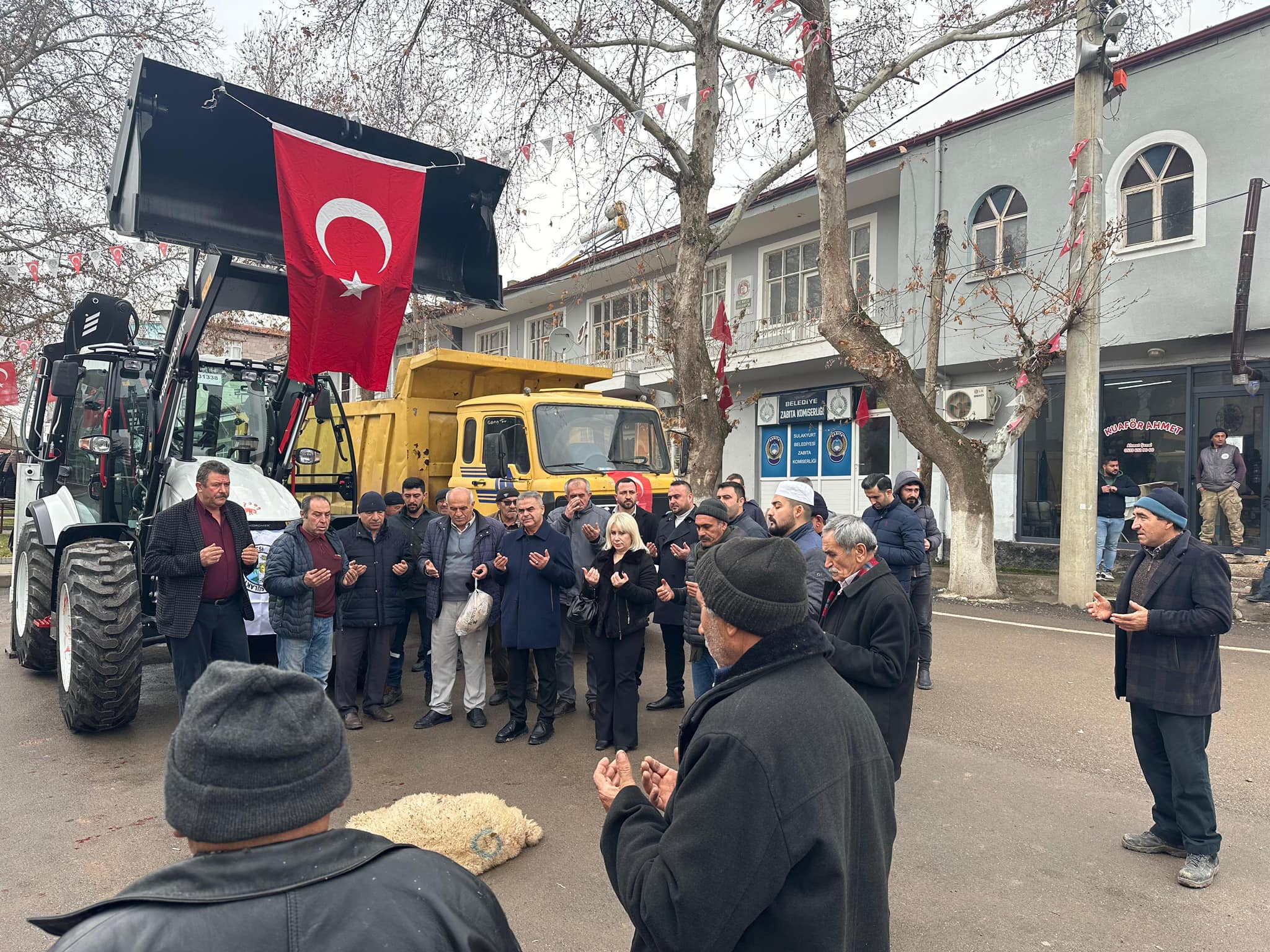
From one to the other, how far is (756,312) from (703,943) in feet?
63.4

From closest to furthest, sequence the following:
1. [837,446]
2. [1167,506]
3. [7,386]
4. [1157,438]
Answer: [1167,506] < [1157,438] < [7,386] < [837,446]

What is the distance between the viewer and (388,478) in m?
10.1

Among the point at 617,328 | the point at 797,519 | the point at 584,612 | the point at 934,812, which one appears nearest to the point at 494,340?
the point at 617,328

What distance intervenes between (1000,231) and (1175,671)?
12.8 metres

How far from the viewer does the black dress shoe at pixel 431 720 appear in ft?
21.0

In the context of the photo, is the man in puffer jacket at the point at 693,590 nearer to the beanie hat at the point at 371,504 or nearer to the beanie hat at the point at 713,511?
the beanie hat at the point at 713,511

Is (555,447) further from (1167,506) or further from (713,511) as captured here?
(1167,506)

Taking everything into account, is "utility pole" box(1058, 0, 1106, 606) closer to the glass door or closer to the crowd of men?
the glass door

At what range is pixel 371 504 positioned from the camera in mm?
6758

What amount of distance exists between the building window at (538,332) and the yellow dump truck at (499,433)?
1538 centimetres

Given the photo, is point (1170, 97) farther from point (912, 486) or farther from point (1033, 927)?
point (1033, 927)

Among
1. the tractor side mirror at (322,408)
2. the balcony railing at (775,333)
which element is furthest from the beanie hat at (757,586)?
the balcony railing at (775,333)

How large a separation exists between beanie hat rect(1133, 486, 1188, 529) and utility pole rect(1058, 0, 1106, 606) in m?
A: 7.46

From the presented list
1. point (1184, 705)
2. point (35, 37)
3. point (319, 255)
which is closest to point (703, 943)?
point (1184, 705)
